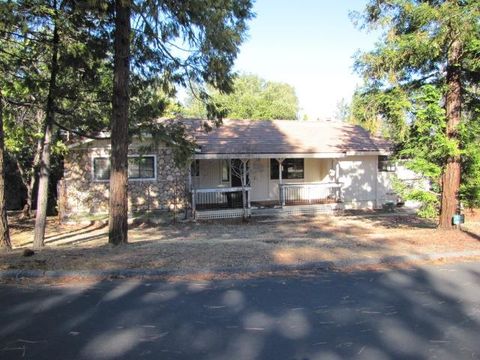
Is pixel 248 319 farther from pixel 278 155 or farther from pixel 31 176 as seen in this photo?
pixel 31 176

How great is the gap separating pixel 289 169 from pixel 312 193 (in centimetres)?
210

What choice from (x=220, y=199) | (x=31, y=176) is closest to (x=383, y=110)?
(x=220, y=199)

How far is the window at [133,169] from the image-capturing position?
774 inches

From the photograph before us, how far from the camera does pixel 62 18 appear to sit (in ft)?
35.0

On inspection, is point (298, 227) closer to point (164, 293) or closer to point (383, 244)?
point (383, 244)

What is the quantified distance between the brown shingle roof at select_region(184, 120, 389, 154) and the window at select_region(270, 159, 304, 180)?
122 centimetres

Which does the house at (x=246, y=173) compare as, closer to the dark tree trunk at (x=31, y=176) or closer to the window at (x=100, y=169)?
the window at (x=100, y=169)

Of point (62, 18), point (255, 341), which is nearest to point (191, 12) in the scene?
point (62, 18)

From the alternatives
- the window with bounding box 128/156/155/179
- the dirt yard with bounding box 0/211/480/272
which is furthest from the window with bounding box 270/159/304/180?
the dirt yard with bounding box 0/211/480/272

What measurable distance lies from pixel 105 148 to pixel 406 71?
12975mm

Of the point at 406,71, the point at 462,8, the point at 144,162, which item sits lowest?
the point at 144,162

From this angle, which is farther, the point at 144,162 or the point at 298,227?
the point at 144,162

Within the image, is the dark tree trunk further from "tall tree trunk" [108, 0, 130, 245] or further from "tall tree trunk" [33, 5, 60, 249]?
"tall tree trunk" [108, 0, 130, 245]

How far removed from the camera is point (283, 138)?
872 inches
